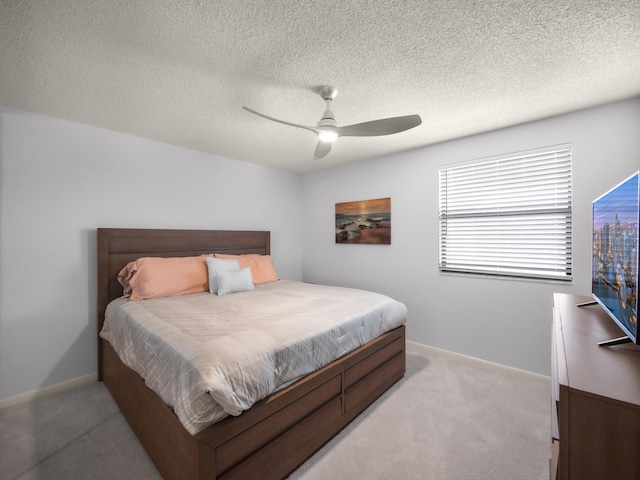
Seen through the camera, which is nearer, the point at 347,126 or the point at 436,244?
the point at 347,126

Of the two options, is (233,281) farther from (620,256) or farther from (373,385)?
→ (620,256)

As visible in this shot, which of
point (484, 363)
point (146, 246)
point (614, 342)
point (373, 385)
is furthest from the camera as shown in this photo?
point (146, 246)

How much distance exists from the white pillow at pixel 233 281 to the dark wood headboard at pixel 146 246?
73 cm

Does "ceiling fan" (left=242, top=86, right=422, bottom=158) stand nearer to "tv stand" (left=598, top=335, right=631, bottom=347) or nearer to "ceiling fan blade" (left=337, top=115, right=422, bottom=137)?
"ceiling fan blade" (left=337, top=115, right=422, bottom=137)

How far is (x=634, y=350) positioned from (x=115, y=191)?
3.87 metres

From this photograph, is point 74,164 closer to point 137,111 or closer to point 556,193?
point 137,111

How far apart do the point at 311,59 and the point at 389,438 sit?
2475 millimetres

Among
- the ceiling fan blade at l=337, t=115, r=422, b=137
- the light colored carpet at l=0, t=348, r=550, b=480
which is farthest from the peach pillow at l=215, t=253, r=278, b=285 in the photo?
the ceiling fan blade at l=337, t=115, r=422, b=137

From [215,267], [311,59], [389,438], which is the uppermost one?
[311,59]

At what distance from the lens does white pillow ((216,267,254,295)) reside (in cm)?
289

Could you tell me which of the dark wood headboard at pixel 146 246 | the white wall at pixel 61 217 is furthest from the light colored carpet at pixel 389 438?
the dark wood headboard at pixel 146 246

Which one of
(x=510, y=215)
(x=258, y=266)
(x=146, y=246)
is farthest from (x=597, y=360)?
(x=146, y=246)

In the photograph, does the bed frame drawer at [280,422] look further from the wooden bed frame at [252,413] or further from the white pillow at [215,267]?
the white pillow at [215,267]

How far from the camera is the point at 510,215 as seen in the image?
2.83m
